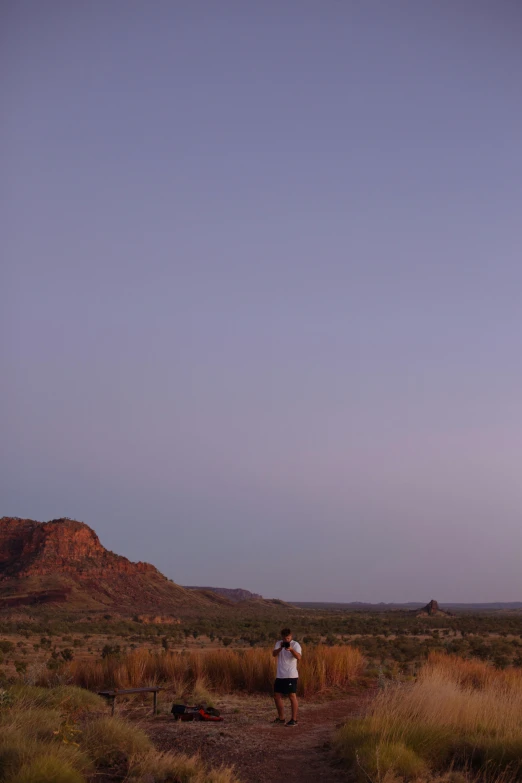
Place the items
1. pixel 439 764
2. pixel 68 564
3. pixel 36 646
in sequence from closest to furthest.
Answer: pixel 439 764 < pixel 36 646 < pixel 68 564

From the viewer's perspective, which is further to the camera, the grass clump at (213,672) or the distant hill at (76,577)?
the distant hill at (76,577)

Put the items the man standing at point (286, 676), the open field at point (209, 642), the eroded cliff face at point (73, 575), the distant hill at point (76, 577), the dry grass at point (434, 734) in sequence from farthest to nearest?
the eroded cliff face at point (73, 575) → the distant hill at point (76, 577) → the open field at point (209, 642) → the man standing at point (286, 676) → the dry grass at point (434, 734)

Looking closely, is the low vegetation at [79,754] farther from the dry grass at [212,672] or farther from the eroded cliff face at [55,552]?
the eroded cliff face at [55,552]

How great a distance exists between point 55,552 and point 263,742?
237 ft

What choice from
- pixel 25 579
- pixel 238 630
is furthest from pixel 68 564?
pixel 238 630

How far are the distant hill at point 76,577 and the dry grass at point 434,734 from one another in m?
54.1

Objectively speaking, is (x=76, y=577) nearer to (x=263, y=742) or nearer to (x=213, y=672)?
(x=213, y=672)

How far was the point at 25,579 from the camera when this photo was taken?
71000mm

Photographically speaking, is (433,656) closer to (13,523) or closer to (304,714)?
(304,714)

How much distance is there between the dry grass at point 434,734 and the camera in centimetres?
843

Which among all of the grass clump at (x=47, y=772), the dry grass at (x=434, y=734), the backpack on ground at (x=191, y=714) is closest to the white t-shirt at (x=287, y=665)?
the backpack on ground at (x=191, y=714)

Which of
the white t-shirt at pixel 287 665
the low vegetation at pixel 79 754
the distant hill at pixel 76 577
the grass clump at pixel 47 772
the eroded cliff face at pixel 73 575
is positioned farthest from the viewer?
the eroded cliff face at pixel 73 575

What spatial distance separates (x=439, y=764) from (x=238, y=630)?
33.9 meters

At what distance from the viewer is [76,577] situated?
7425cm
